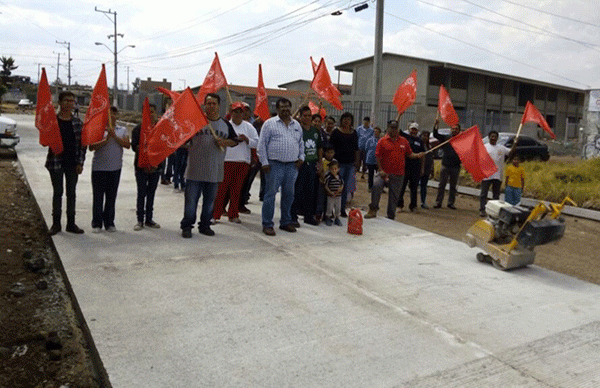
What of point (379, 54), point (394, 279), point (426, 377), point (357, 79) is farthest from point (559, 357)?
point (357, 79)

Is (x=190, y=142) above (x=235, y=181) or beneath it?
above

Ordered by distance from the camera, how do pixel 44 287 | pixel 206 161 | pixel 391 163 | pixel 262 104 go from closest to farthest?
pixel 44 287 → pixel 206 161 → pixel 391 163 → pixel 262 104

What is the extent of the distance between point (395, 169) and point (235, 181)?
→ 2.82 metres

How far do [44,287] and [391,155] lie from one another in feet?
18.8

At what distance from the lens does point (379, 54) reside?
1738 cm

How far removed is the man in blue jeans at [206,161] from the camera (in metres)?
6.56

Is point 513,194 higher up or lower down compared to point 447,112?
lower down

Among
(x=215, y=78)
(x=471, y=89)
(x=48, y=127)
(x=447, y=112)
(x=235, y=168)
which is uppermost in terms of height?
(x=471, y=89)

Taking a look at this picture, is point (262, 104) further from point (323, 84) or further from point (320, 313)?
point (320, 313)

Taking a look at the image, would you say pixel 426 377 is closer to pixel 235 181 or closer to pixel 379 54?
pixel 235 181

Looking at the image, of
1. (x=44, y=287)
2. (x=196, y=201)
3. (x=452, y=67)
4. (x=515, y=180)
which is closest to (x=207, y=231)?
(x=196, y=201)

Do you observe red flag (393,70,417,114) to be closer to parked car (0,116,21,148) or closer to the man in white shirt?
the man in white shirt

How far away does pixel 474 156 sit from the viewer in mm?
7691

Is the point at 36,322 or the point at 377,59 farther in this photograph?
the point at 377,59
